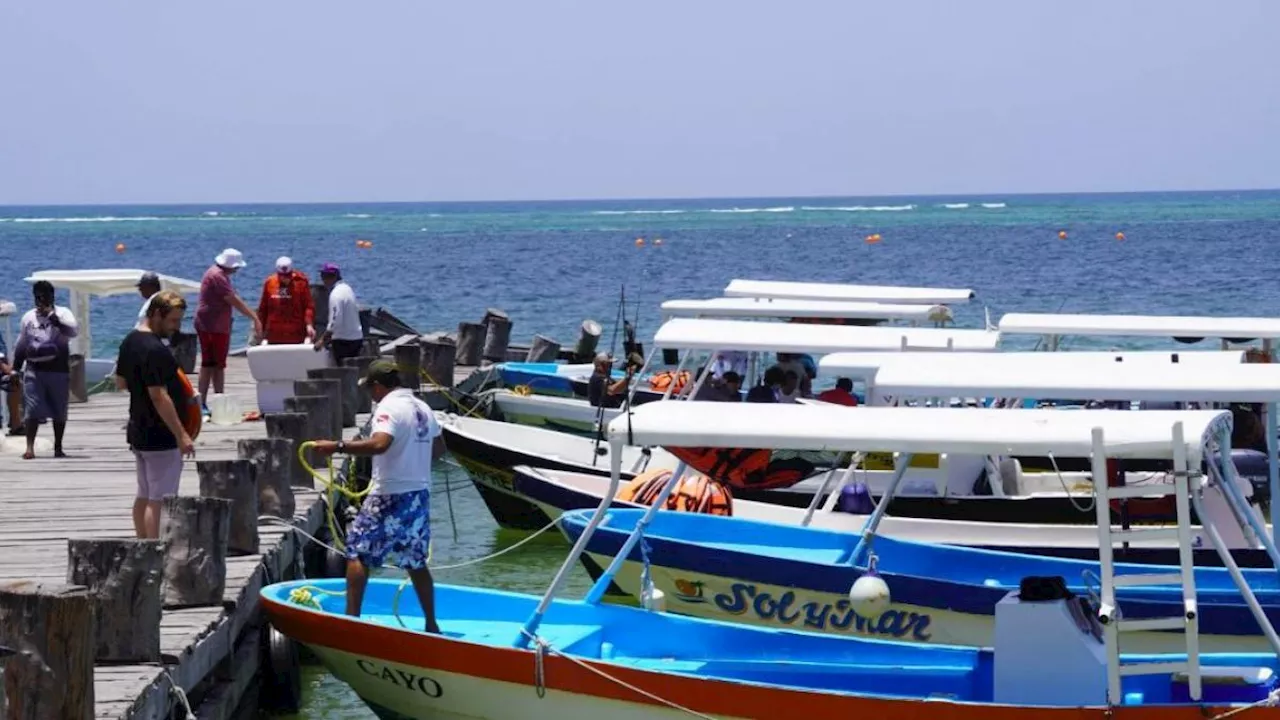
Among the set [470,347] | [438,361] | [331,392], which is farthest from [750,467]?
[470,347]

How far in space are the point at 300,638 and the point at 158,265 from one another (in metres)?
75.0

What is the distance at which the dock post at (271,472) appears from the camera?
12914 mm

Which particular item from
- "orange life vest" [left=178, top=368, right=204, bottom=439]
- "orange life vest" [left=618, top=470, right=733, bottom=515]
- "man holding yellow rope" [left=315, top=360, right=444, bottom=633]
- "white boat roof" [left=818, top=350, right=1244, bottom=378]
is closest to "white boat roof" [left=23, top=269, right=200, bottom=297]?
"orange life vest" [left=618, top=470, right=733, bottom=515]

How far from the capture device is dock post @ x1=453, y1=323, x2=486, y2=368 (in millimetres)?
27938

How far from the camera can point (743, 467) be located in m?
15.3

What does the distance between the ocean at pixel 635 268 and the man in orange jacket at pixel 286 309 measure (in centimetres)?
239

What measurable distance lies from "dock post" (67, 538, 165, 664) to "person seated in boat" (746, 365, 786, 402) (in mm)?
7803

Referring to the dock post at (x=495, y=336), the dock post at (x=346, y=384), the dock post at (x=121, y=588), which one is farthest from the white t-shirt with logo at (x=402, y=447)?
the dock post at (x=495, y=336)

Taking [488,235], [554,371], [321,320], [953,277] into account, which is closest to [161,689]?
[554,371]

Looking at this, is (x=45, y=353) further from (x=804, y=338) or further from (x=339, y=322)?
(x=804, y=338)

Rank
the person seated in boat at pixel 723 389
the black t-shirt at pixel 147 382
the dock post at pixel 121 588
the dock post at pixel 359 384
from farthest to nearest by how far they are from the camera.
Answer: the dock post at pixel 359 384 < the person seated in boat at pixel 723 389 < the black t-shirt at pixel 147 382 < the dock post at pixel 121 588

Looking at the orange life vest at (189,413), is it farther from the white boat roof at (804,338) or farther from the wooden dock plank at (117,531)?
the white boat roof at (804,338)

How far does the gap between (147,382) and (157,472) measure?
0.57 meters

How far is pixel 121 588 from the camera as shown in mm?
8570
